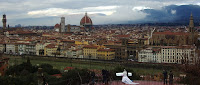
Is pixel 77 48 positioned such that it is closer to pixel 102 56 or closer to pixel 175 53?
pixel 102 56

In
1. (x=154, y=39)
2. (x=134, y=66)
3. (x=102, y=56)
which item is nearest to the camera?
(x=134, y=66)

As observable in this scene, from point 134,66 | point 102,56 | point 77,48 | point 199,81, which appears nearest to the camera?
point 199,81

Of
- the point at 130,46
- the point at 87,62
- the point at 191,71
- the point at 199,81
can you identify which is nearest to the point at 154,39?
the point at 130,46

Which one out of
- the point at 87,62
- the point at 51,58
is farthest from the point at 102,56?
the point at 51,58

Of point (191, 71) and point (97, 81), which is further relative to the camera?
point (191, 71)

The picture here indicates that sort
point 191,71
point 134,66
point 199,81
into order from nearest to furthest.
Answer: point 199,81 → point 191,71 → point 134,66

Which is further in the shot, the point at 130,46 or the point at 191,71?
the point at 130,46

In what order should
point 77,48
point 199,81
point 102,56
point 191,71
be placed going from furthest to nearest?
point 77,48 → point 102,56 → point 191,71 → point 199,81

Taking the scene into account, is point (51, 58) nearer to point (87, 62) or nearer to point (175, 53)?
point (87, 62)

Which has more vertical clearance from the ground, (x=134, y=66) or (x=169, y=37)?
(x=169, y=37)
